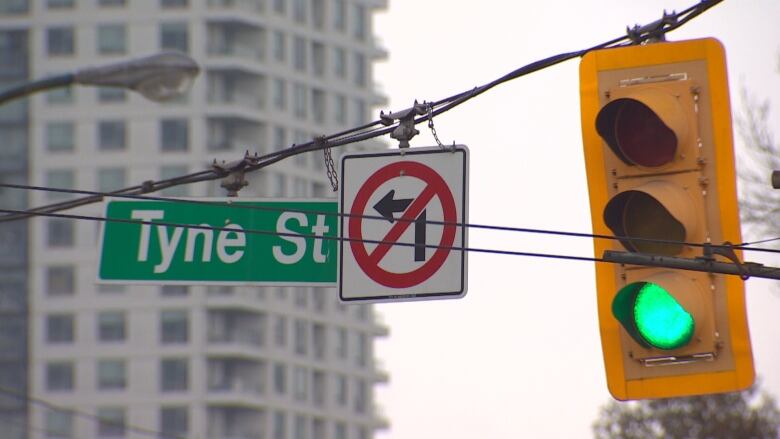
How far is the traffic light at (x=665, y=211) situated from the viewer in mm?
7457

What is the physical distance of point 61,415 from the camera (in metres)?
85.8

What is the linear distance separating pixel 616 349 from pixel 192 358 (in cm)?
7972

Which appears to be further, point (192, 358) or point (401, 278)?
point (192, 358)

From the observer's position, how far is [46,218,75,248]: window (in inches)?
3420

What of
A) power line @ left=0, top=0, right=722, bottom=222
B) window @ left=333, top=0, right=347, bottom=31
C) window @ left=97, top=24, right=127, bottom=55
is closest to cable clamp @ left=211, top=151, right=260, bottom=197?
power line @ left=0, top=0, right=722, bottom=222

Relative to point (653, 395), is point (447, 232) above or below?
above

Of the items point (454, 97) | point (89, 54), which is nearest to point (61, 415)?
point (89, 54)

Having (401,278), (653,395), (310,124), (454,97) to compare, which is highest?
(310,124)

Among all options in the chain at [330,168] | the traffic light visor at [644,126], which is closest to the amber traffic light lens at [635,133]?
the traffic light visor at [644,126]

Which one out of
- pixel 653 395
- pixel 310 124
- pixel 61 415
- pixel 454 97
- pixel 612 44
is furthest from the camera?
pixel 310 124

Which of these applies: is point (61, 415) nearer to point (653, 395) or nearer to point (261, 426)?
point (261, 426)

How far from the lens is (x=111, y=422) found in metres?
85.4

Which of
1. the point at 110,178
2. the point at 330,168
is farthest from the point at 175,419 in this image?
the point at 330,168

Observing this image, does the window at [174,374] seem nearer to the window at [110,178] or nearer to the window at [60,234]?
the window at [60,234]
